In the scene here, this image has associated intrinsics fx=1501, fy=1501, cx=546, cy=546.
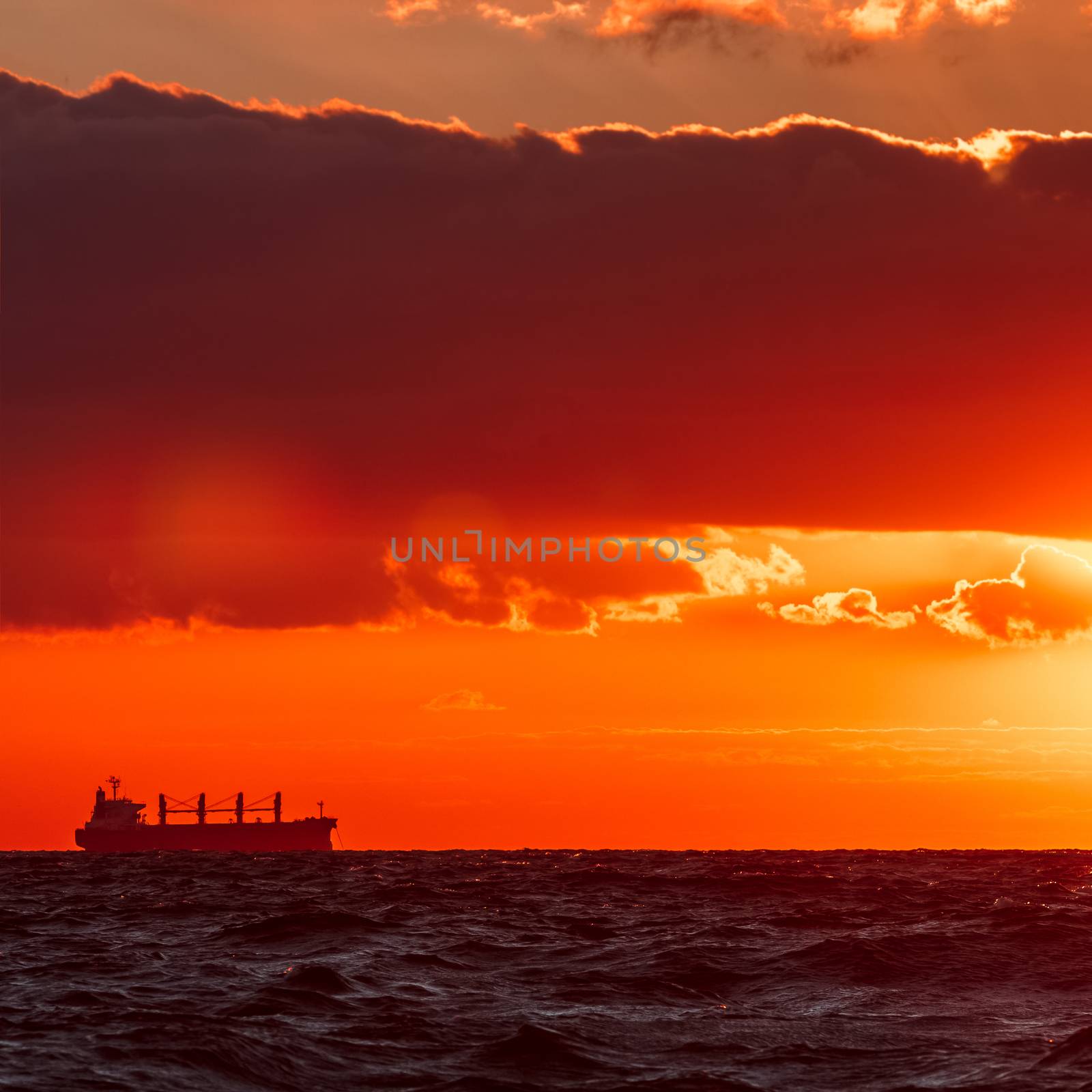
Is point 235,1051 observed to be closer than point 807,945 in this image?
Yes

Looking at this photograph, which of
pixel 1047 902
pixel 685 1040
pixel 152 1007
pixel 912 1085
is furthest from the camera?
pixel 1047 902

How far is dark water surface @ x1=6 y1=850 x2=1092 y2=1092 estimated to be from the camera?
2914cm

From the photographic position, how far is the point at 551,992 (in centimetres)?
4069

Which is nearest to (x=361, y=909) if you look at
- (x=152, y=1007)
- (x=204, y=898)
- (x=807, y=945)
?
(x=204, y=898)

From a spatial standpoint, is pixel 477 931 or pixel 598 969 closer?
pixel 598 969

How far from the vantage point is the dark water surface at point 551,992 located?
29141 millimetres

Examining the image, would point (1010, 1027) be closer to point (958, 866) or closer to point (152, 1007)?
point (152, 1007)

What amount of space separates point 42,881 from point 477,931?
192 ft

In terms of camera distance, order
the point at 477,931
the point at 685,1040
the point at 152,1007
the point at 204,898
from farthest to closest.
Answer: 1. the point at 204,898
2. the point at 477,931
3. the point at 152,1007
4. the point at 685,1040

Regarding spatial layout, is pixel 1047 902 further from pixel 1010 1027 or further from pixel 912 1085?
pixel 912 1085

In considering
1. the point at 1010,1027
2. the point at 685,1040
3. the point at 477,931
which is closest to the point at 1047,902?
the point at 477,931

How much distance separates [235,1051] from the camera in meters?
30.2

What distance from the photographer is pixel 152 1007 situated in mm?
36094

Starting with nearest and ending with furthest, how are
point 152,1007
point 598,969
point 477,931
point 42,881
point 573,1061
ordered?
point 573,1061 < point 152,1007 < point 598,969 < point 477,931 < point 42,881
